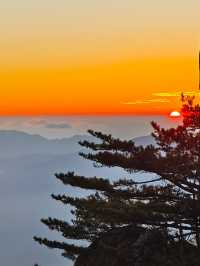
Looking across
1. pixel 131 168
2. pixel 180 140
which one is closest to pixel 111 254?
pixel 131 168

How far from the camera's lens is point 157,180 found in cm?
2427

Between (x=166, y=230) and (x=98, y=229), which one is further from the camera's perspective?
(x=98, y=229)

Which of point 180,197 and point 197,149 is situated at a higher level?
point 197,149

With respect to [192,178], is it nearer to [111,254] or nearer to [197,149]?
[197,149]

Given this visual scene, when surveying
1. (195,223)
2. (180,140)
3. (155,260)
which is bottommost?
(155,260)

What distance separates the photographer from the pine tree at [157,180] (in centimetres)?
2359

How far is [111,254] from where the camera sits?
2428 cm

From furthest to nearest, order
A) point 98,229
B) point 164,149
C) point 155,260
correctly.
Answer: point 98,229, point 164,149, point 155,260

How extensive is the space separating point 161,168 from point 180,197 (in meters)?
1.61

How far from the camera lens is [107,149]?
25.1 m

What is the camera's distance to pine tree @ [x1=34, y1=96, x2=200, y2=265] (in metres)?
23.6

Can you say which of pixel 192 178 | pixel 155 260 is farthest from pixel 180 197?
pixel 155 260

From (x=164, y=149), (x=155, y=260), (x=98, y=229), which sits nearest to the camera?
(x=155, y=260)

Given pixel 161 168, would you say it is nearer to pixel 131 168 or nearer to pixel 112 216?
pixel 131 168
